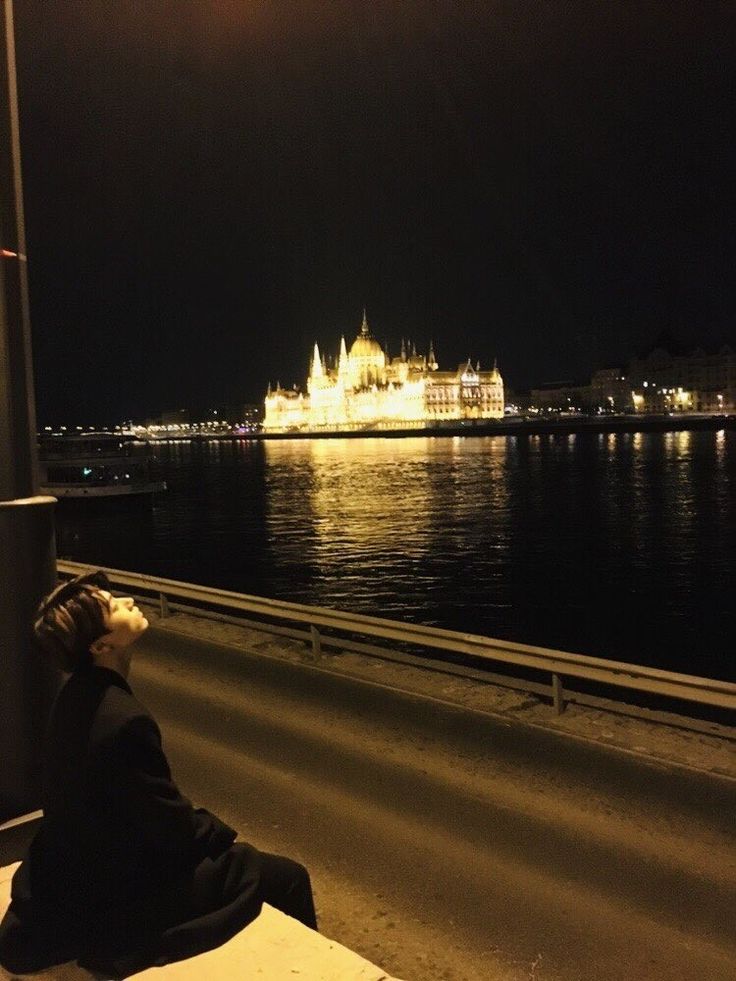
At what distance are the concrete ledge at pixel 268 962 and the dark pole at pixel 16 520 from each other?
47.6 inches

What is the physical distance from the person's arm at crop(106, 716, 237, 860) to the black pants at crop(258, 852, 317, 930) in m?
0.60

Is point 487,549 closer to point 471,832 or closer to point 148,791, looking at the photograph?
point 471,832

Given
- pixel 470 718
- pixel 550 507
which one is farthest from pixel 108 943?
pixel 550 507

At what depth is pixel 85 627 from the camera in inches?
122

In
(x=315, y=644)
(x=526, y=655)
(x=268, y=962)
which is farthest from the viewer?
(x=315, y=644)

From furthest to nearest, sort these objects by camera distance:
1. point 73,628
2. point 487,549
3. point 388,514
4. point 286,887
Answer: point 388,514
point 487,549
point 286,887
point 73,628

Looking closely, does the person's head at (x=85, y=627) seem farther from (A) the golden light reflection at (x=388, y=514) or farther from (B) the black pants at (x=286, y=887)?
(A) the golden light reflection at (x=388, y=514)

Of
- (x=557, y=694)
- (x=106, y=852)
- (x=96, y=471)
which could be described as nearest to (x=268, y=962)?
(x=106, y=852)

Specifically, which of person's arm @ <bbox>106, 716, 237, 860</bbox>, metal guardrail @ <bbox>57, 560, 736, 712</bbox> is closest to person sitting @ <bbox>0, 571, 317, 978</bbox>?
person's arm @ <bbox>106, 716, 237, 860</bbox>

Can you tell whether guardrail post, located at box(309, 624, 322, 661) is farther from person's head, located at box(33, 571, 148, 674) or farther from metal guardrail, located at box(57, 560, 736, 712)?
person's head, located at box(33, 571, 148, 674)

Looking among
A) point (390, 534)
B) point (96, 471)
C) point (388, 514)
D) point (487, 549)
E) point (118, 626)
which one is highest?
point (118, 626)

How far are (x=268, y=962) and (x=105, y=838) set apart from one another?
31.8 inches

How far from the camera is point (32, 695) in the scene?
13.8ft

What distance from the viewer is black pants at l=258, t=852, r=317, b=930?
362cm
